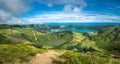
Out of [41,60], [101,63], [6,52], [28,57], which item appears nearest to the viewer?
[101,63]

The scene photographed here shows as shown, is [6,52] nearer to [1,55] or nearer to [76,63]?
[1,55]

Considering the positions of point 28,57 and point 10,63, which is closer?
point 10,63

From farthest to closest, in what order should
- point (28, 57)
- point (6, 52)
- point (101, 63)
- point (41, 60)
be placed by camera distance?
1. point (41, 60)
2. point (28, 57)
3. point (6, 52)
4. point (101, 63)

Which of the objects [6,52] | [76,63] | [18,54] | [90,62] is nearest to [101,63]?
[90,62]

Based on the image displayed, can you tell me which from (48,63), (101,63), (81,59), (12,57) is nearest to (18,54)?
(12,57)

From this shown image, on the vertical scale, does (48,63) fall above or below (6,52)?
below

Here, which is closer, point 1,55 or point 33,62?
point 1,55

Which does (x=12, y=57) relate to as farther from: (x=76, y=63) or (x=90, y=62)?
(x=90, y=62)

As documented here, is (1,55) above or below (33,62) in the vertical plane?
above

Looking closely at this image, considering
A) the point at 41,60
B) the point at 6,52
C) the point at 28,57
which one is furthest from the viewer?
the point at 41,60
